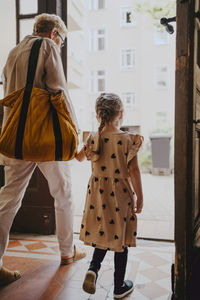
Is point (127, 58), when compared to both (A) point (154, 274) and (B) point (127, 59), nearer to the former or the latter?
(B) point (127, 59)

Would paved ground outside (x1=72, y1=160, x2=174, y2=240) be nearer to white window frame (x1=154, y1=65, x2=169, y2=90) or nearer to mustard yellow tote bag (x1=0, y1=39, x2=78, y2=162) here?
mustard yellow tote bag (x1=0, y1=39, x2=78, y2=162)

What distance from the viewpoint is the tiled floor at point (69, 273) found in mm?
1826

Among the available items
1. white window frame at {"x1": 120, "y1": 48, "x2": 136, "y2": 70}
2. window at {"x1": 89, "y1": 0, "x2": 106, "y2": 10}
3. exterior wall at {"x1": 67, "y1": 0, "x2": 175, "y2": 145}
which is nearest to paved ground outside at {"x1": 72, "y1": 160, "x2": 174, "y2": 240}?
exterior wall at {"x1": 67, "y1": 0, "x2": 175, "y2": 145}

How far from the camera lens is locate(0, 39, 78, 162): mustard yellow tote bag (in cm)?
165

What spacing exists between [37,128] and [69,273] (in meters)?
Result: 1.11

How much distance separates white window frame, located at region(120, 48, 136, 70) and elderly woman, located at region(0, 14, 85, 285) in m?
15.4

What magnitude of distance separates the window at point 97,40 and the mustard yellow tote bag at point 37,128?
669 inches

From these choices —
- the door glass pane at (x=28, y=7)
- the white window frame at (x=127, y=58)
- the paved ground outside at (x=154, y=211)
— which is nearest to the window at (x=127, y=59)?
the white window frame at (x=127, y=58)

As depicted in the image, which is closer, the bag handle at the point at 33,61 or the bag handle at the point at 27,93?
the bag handle at the point at 27,93

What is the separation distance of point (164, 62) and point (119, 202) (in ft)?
50.9

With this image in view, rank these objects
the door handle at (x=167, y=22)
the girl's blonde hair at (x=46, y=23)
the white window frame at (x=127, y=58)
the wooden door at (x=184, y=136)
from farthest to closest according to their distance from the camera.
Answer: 1. the white window frame at (x=127, y=58)
2. the girl's blonde hair at (x=46, y=23)
3. the door handle at (x=167, y=22)
4. the wooden door at (x=184, y=136)

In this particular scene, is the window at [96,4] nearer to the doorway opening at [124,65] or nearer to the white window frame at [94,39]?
the doorway opening at [124,65]

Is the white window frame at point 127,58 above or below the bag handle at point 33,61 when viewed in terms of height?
above

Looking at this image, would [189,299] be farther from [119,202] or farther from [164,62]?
[164,62]
